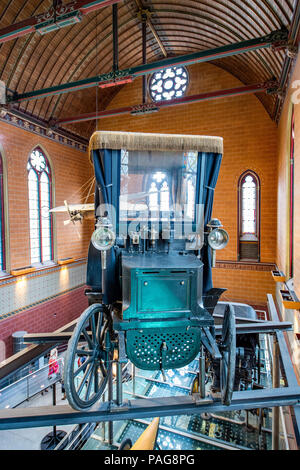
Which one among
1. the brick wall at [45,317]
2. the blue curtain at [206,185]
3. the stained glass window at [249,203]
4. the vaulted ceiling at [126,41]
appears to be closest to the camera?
the blue curtain at [206,185]

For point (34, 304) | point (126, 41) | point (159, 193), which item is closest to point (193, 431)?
point (159, 193)

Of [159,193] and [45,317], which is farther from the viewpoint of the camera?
[45,317]

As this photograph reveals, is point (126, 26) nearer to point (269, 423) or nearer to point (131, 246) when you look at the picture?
point (131, 246)

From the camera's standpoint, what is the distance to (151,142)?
2.72 m

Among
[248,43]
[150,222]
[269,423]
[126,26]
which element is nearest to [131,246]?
[150,222]

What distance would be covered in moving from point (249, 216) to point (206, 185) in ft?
25.4

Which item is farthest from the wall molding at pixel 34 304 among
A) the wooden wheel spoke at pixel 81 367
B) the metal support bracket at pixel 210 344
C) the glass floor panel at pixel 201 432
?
the metal support bracket at pixel 210 344

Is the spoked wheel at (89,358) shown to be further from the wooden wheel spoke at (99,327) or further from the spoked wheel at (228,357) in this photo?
the spoked wheel at (228,357)

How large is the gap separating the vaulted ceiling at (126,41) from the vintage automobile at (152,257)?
4.44 m

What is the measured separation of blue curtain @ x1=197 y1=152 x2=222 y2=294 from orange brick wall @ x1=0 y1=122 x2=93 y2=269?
269 inches

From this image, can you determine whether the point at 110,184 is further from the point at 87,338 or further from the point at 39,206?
the point at 39,206

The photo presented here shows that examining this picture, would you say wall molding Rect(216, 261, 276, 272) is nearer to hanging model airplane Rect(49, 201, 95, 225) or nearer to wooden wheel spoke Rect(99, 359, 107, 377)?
hanging model airplane Rect(49, 201, 95, 225)

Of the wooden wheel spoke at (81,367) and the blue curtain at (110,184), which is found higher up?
the blue curtain at (110,184)

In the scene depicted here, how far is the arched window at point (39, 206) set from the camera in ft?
29.6
